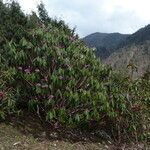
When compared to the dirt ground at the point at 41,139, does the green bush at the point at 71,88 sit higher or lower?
higher

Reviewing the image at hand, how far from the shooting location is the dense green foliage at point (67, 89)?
10.1 m

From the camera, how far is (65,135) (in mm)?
10578

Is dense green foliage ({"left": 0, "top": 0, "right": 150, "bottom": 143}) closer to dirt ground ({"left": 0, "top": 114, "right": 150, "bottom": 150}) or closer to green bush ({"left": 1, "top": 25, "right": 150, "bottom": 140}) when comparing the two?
green bush ({"left": 1, "top": 25, "right": 150, "bottom": 140})

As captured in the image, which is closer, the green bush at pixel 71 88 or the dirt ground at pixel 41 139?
the dirt ground at pixel 41 139

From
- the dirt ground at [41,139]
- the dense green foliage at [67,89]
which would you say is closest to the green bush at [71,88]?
the dense green foliage at [67,89]

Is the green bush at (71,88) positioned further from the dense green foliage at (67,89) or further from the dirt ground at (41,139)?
the dirt ground at (41,139)

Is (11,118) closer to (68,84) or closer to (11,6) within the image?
(68,84)

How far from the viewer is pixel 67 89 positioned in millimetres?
10109

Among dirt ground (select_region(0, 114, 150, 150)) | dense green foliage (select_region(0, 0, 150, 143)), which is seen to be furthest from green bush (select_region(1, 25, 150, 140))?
dirt ground (select_region(0, 114, 150, 150))

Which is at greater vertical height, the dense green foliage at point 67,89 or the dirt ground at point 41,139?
the dense green foliage at point 67,89

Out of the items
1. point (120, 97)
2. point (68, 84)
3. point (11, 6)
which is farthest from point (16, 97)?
point (11, 6)

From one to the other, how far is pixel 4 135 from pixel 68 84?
1600mm

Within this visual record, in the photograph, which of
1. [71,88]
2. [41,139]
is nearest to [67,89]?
[71,88]

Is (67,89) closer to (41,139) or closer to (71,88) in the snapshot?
(71,88)
